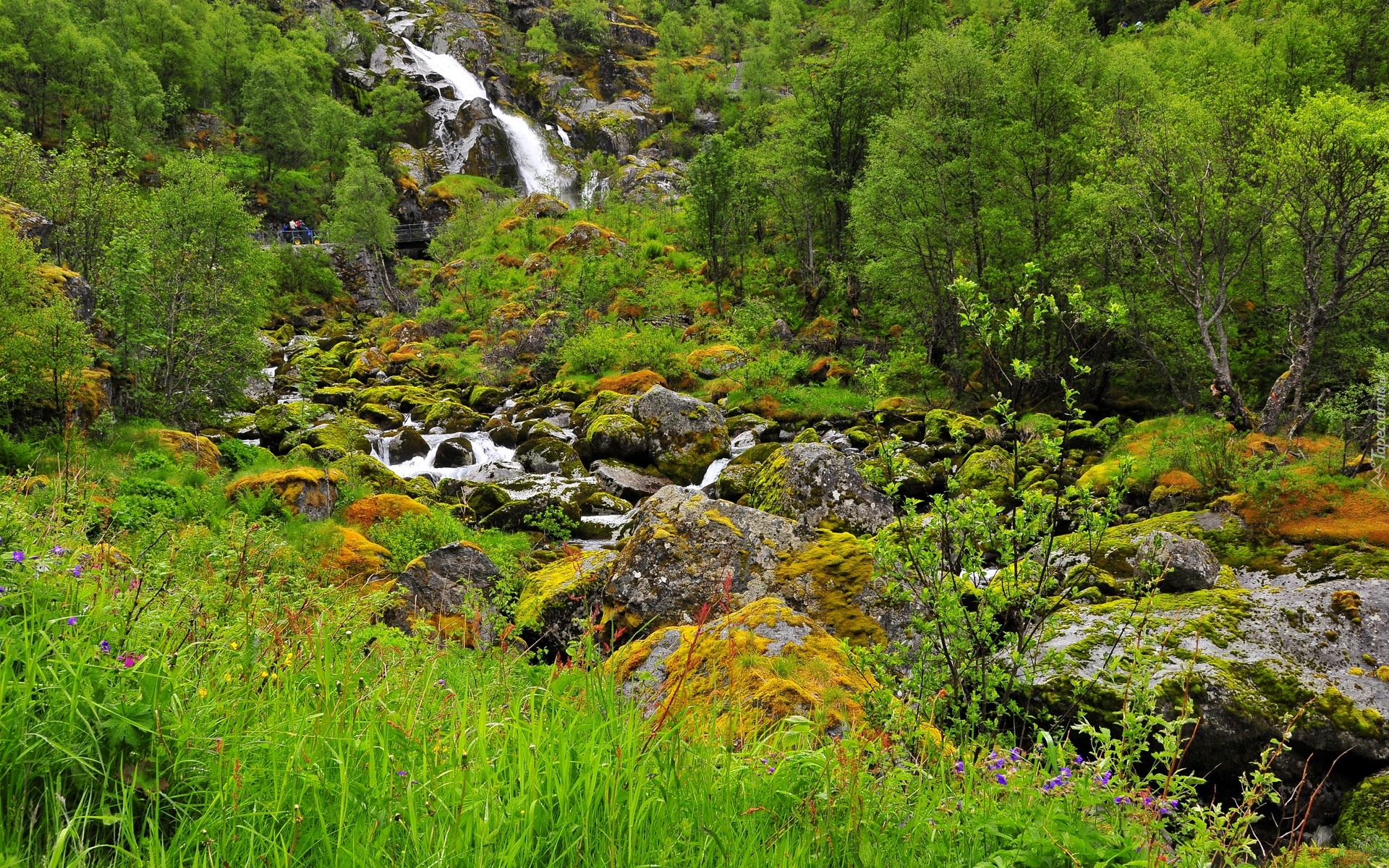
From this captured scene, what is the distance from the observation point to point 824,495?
11.5 metres

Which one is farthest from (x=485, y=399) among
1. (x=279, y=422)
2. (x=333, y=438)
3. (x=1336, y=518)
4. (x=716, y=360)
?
(x=1336, y=518)

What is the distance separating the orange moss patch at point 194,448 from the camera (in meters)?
13.0

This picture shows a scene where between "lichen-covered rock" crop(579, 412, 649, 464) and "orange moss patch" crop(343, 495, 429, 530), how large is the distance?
6904 millimetres

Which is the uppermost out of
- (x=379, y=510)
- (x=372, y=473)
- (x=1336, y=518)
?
(x=1336, y=518)

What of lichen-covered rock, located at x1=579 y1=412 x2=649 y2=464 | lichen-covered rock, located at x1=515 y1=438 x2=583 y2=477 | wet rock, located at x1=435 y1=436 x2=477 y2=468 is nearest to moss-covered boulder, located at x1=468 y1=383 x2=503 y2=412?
wet rock, located at x1=435 y1=436 x2=477 y2=468

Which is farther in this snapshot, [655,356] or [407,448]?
[655,356]

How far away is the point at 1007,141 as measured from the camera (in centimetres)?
2280

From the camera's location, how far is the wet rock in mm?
20797

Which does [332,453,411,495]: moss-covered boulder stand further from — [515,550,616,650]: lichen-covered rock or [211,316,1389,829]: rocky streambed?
[515,550,616,650]: lichen-covered rock

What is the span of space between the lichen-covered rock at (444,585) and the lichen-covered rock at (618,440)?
10187 mm

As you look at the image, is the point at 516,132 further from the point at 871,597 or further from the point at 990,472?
the point at 871,597

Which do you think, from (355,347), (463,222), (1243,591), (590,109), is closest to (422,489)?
(1243,591)

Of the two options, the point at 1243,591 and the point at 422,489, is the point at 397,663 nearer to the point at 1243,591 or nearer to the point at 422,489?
the point at 1243,591

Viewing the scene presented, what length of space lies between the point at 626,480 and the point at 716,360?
12.5 meters
